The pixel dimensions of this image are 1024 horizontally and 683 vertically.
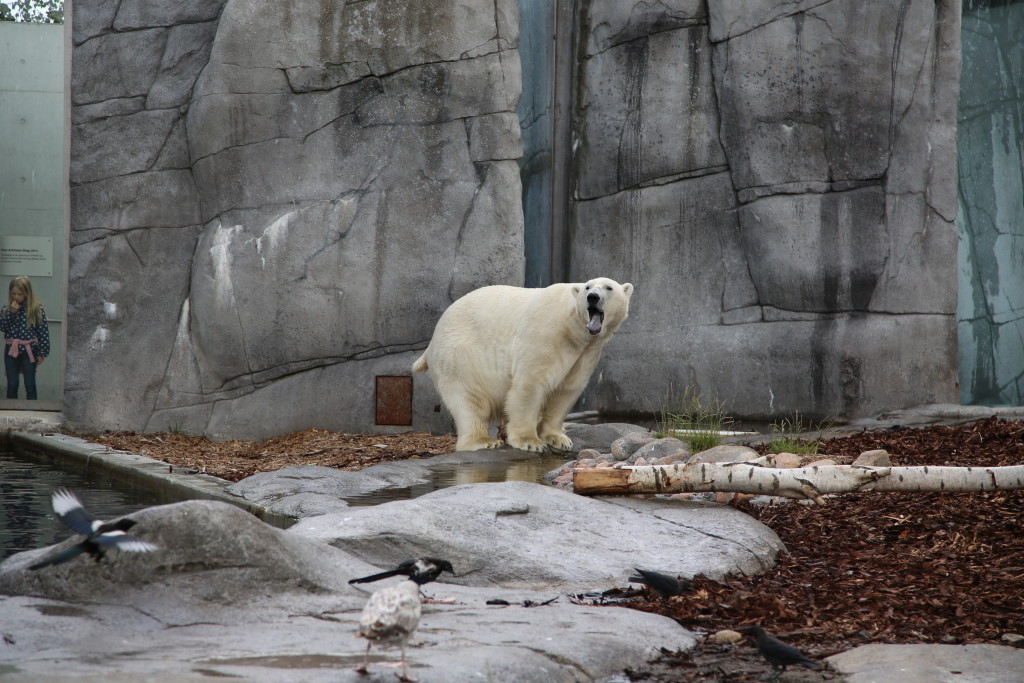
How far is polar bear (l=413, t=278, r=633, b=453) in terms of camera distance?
6961 millimetres

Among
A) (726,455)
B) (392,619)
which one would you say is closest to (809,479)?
(726,455)

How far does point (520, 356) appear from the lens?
277 inches

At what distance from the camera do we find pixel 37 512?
16.9 ft

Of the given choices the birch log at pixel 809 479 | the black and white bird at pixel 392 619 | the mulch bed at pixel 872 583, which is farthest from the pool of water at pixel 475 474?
the black and white bird at pixel 392 619

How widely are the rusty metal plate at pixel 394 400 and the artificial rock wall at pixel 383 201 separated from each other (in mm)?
93

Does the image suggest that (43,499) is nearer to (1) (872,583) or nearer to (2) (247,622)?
(2) (247,622)

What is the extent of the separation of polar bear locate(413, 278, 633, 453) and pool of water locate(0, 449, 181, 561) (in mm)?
2290

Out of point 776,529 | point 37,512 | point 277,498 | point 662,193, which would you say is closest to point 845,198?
point 662,193

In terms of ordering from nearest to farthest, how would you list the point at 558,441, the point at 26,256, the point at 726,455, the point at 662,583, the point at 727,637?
the point at 727,637, the point at 662,583, the point at 726,455, the point at 558,441, the point at 26,256

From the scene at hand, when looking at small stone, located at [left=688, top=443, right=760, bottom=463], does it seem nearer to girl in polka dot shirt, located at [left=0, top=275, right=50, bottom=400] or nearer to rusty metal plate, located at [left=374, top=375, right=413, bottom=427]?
rusty metal plate, located at [left=374, top=375, right=413, bottom=427]

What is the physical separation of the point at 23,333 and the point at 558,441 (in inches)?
260

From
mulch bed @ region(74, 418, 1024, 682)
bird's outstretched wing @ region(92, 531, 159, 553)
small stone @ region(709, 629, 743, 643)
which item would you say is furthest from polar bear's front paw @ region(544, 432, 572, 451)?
bird's outstretched wing @ region(92, 531, 159, 553)

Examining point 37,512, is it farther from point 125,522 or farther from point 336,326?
Result: point 336,326

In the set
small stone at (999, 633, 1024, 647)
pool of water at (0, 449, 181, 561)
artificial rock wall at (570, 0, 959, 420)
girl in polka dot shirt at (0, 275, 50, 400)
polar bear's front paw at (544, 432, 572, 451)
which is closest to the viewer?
small stone at (999, 633, 1024, 647)
